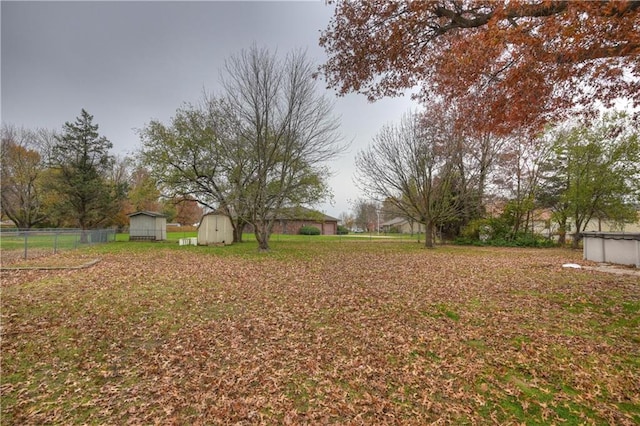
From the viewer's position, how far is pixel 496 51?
5.29 metres

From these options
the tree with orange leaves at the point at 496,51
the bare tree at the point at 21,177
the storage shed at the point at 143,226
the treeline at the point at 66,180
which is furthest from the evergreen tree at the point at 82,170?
the tree with orange leaves at the point at 496,51

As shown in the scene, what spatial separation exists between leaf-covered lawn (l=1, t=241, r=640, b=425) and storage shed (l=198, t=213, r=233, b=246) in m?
12.6

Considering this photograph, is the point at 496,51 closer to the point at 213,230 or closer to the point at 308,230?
the point at 213,230

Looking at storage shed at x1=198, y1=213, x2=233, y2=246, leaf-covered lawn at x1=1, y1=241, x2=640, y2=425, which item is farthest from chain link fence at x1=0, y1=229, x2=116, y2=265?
leaf-covered lawn at x1=1, y1=241, x2=640, y2=425

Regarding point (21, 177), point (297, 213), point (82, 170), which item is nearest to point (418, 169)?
point (297, 213)

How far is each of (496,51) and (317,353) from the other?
6.24 m

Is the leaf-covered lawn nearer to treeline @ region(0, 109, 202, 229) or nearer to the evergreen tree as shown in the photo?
treeline @ region(0, 109, 202, 229)

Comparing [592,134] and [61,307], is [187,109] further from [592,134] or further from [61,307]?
[592,134]

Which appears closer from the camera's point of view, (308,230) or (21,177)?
(21,177)

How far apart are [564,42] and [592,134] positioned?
68.6 ft

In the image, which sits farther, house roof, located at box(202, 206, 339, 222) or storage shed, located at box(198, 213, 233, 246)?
storage shed, located at box(198, 213, 233, 246)

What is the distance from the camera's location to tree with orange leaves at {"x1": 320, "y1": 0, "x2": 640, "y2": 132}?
4.14 meters

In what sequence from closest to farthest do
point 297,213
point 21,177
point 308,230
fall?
point 297,213, point 21,177, point 308,230

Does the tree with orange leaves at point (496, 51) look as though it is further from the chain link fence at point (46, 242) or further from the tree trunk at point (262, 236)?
the chain link fence at point (46, 242)
